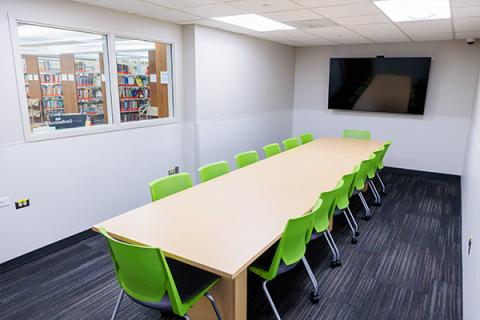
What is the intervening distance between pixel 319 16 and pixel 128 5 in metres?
2.09

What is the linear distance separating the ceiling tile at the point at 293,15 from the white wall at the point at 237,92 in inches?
46.5

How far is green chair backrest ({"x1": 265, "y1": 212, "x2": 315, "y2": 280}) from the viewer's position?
2.07 m

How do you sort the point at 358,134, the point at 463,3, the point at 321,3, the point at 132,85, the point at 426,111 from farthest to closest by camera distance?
the point at 426,111, the point at 358,134, the point at 132,85, the point at 321,3, the point at 463,3

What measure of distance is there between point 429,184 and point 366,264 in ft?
11.2

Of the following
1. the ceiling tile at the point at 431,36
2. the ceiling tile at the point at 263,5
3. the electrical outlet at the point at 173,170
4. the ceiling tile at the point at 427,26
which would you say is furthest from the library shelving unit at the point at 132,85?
the ceiling tile at the point at 431,36

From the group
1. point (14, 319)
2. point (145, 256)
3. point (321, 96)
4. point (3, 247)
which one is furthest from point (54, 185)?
point (321, 96)

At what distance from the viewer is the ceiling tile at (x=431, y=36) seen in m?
5.12

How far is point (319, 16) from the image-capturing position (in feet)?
12.6

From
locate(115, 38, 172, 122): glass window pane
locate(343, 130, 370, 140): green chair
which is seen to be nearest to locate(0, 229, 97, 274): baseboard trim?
locate(115, 38, 172, 122): glass window pane

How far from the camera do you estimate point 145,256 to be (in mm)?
1739

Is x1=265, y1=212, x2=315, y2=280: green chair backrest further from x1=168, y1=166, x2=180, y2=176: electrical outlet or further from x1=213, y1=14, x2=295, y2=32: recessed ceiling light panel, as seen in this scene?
x1=168, y1=166, x2=180, y2=176: electrical outlet

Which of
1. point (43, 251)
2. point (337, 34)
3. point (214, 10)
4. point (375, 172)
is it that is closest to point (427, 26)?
point (337, 34)

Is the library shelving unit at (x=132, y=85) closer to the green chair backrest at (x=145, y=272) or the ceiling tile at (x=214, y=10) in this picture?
the ceiling tile at (x=214, y=10)

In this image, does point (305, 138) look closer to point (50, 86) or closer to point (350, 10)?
point (350, 10)
